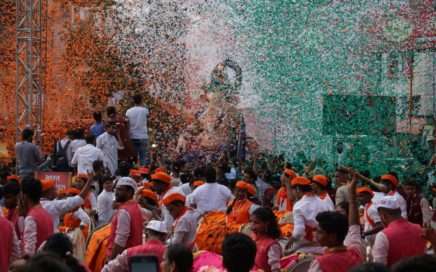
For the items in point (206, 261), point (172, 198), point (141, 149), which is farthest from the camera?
point (141, 149)

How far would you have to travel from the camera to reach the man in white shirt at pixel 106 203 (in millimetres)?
13203

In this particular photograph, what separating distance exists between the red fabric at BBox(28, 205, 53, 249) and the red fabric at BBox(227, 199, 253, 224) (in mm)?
3713

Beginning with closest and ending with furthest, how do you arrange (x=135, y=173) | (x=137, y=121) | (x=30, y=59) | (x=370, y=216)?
(x=370, y=216)
(x=135, y=173)
(x=137, y=121)
(x=30, y=59)

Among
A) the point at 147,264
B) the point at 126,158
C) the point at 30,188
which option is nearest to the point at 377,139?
the point at 126,158

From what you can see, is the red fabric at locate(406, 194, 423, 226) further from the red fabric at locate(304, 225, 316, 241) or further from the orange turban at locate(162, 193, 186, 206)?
the orange turban at locate(162, 193, 186, 206)

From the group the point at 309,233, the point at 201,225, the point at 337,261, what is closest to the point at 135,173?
the point at 201,225

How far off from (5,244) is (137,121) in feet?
30.6

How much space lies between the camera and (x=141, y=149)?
18641 millimetres

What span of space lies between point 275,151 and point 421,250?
20.5 m

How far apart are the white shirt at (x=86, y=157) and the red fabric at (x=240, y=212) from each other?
385 cm

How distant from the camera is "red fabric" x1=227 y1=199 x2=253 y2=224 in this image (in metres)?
12.8

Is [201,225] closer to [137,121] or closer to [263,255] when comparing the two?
[263,255]

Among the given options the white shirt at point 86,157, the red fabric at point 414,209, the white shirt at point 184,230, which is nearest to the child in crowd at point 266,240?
the white shirt at point 184,230

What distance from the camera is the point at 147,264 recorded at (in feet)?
24.2
